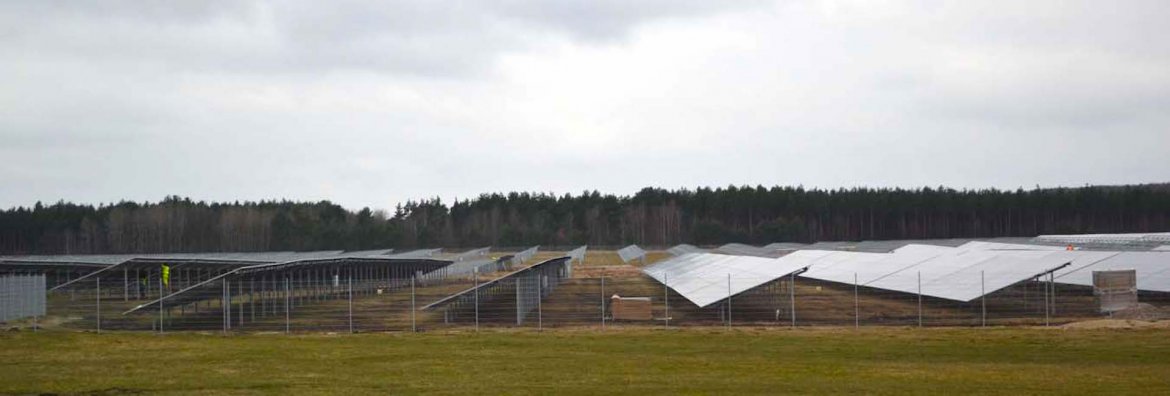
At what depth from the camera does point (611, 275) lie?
A: 211 ft

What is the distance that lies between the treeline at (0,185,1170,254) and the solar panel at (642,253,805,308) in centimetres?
8457

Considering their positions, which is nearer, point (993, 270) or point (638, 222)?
point (993, 270)

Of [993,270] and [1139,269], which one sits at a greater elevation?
[993,270]

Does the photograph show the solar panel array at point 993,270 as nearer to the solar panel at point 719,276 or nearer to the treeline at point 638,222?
the solar panel at point 719,276

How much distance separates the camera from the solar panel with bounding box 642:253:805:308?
1186 inches

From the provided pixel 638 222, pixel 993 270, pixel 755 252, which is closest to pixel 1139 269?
pixel 993 270

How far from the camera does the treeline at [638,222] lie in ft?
443

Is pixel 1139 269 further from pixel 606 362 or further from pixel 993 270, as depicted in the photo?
pixel 606 362

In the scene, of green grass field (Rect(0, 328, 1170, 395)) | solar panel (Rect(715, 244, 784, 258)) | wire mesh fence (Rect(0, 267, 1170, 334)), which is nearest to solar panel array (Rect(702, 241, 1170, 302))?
wire mesh fence (Rect(0, 267, 1170, 334))

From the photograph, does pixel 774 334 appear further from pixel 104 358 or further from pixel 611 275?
pixel 611 275

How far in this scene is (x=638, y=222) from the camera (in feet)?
489

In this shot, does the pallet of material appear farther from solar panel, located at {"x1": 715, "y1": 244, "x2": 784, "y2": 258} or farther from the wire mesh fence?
solar panel, located at {"x1": 715, "y1": 244, "x2": 784, "y2": 258}

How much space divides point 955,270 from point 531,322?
14557 millimetres

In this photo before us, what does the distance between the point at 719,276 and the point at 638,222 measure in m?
108
